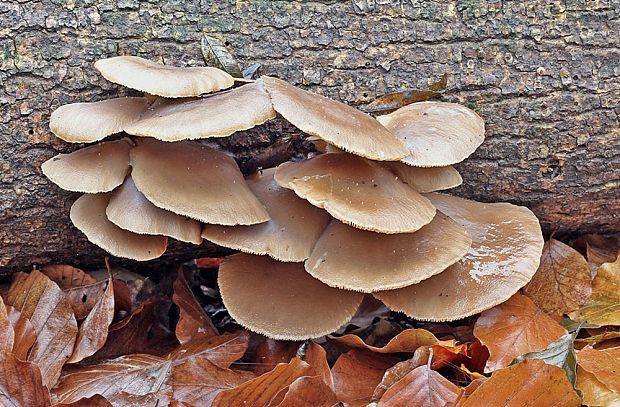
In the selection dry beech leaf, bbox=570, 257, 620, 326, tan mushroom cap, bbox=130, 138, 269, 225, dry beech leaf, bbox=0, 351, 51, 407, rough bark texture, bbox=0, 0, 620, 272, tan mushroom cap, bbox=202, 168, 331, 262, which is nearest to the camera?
A: dry beech leaf, bbox=0, 351, 51, 407

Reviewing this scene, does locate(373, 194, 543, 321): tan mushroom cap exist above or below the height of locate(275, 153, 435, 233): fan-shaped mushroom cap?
below

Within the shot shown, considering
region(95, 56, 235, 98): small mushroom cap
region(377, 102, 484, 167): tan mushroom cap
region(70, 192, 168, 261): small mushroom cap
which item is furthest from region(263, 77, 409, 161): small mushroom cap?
region(70, 192, 168, 261): small mushroom cap

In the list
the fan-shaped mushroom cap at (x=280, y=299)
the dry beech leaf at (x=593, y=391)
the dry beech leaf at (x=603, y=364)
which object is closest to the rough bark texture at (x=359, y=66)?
the fan-shaped mushroom cap at (x=280, y=299)

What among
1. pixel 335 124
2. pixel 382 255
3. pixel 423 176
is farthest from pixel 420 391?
pixel 335 124

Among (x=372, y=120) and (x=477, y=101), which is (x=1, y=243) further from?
(x=477, y=101)

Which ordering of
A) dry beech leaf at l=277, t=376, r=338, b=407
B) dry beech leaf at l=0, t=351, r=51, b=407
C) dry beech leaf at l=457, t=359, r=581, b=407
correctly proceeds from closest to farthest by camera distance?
dry beech leaf at l=457, t=359, r=581, b=407 < dry beech leaf at l=277, t=376, r=338, b=407 < dry beech leaf at l=0, t=351, r=51, b=407

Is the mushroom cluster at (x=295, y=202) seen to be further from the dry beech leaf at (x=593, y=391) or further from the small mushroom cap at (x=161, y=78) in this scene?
the dry beech leaf at (x=593, y=391)

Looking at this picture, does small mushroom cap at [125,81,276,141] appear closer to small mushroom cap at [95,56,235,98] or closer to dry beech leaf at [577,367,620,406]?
small mushroom cap at [95,56,235,98]
